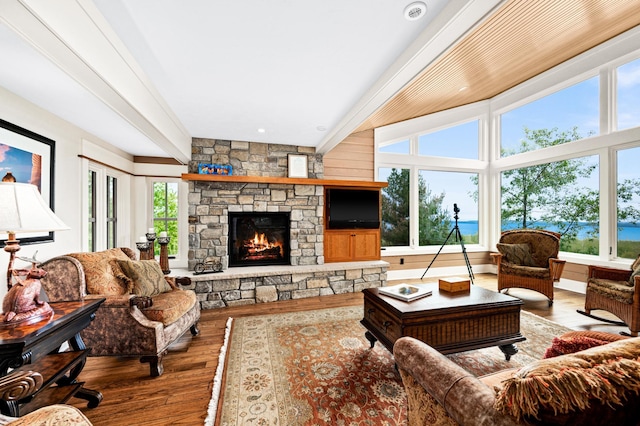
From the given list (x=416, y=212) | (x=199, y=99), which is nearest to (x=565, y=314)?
(x=416, y=212)

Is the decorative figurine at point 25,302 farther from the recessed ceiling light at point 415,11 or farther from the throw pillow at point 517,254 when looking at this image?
the throw pillow at point 517,254

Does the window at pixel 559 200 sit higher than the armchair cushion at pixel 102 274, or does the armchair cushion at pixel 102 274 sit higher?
the window at pixel 559 200

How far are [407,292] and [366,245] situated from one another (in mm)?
2324

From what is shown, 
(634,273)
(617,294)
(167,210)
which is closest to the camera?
(617,294)

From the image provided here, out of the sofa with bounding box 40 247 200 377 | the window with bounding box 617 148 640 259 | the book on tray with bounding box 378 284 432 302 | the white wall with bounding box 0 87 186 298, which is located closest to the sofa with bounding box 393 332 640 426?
the book on tray with bounding box 378 284 432 302

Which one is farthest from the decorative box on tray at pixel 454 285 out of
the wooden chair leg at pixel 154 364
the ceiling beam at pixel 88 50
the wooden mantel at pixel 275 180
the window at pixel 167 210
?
the window at pixel 167 210

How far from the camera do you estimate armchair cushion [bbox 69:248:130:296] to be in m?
A: 2.17

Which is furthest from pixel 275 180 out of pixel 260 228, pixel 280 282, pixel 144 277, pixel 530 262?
pixel 530 262

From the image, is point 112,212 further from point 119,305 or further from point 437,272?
point 437,272

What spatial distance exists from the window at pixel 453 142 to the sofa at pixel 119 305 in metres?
4.88

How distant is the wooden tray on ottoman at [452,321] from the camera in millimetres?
1915

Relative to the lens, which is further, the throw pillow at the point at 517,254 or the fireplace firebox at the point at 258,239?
the fireplace firebox at the point at 258,239

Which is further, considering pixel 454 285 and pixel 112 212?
pixel 112 212

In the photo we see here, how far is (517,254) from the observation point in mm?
4000
